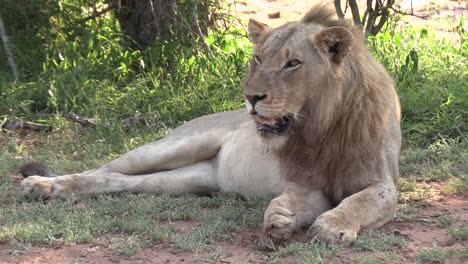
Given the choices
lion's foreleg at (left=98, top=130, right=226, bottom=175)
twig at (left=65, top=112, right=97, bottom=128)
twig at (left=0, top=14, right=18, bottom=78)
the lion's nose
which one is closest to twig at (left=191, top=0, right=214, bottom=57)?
twig at (left=65, top=112, right=97, bottom=128)

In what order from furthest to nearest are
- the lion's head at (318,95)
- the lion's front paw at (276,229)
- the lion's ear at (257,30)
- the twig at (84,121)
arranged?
the twig at (84,121) < the lion's ear at (257,30) < the lion's head at (318,95) < the lion's front paw at (276,229)

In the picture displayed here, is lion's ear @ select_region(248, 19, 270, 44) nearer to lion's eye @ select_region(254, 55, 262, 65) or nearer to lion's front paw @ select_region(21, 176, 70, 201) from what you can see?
lion's eye @ select_region(254, 55, 262, 65)

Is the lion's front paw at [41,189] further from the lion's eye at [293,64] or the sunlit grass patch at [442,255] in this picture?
the sunlit grass patch at [442,255]

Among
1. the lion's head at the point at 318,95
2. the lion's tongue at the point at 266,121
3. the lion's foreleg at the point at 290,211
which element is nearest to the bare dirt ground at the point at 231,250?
the lion's foreleg at the point at 290,211

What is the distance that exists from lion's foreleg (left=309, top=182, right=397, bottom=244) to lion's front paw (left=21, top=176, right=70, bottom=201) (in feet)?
5.73

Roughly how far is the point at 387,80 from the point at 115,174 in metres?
1.83

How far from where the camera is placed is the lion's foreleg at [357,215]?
11.6ft

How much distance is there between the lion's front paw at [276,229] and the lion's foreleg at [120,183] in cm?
128

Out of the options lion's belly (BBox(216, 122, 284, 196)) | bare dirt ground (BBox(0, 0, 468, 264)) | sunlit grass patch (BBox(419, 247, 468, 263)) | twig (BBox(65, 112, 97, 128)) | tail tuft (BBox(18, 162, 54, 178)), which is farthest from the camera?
twig (BBox(65, 112, 97, 128))

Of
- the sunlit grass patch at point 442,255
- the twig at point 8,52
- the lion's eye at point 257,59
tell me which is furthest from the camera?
the twig at point 8,52

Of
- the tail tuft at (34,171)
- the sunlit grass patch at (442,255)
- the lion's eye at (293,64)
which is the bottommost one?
the tail tuft at (34,171)

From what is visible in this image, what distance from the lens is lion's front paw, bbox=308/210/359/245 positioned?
3.50m

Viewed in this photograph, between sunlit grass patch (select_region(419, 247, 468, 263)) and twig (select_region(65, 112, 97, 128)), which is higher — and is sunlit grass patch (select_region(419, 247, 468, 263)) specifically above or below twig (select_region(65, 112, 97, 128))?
above

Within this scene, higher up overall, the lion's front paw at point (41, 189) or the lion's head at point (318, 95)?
the lion's head at point (318, 95)
